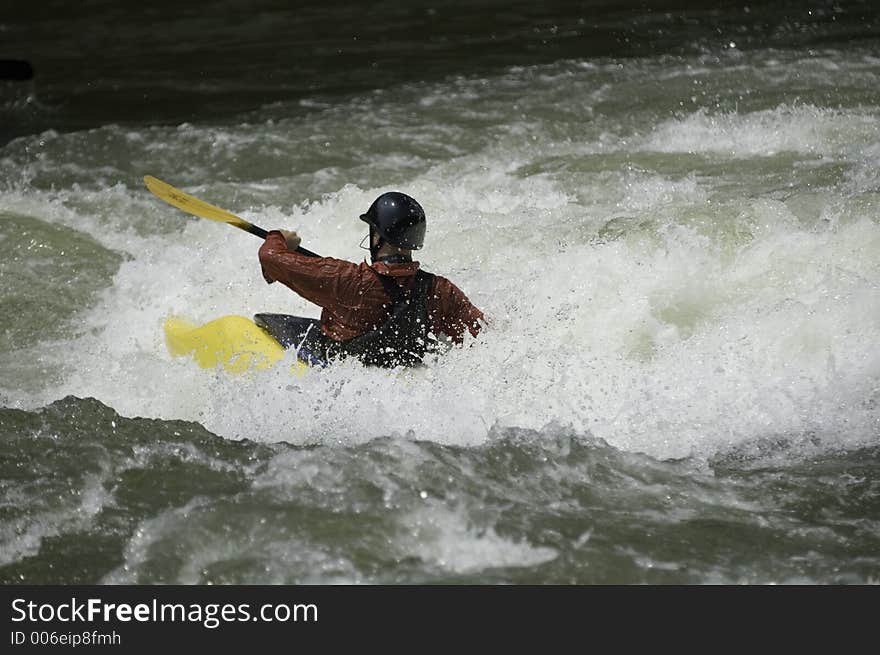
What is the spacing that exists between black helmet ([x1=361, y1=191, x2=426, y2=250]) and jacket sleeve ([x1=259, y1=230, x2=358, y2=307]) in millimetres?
186

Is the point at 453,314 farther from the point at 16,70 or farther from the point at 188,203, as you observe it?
the point at 16,70

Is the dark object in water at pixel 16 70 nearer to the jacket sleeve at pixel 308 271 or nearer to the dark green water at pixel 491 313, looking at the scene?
the dark green water at pixel 491 313

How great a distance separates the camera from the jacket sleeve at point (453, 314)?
4.18 metres

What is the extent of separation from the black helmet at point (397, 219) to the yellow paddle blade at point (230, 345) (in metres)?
0.67

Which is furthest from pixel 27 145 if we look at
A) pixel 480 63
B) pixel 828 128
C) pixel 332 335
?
pixel 828 128

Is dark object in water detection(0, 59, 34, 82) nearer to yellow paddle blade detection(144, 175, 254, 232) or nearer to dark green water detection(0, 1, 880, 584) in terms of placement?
dark green water detection(0, 1, 880, 584)

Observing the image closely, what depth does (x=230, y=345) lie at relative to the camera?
15.2 feet

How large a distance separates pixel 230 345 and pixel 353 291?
31.7 inches

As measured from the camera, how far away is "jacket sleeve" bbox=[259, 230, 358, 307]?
4.09m

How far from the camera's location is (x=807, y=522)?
3.41m

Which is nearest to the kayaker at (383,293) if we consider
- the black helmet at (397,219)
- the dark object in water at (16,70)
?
the black helmet at (397,219)
